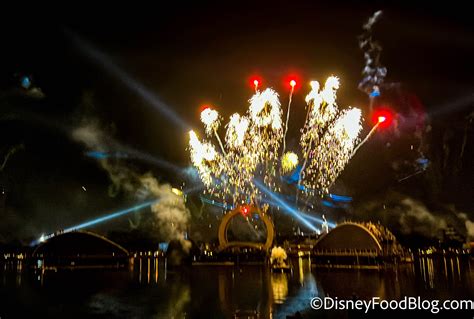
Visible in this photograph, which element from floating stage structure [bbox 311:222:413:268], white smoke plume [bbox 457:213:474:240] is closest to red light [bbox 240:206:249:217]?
floating stage structure [bbox 311:222:413:268]

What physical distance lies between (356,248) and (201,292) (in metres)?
16.3

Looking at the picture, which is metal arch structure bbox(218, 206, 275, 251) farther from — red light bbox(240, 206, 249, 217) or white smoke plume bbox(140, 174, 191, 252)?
white smoke plume bbox(140, 174, 191, 252)

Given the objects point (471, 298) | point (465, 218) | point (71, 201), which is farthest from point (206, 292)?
point (465, 218)

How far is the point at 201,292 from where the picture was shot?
20391mm

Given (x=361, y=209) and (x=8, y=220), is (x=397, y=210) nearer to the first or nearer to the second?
(x=361, y=209)

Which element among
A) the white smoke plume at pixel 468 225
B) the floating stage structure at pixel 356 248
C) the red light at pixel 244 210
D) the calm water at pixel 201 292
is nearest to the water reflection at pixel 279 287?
the calm water at pixel 201 292

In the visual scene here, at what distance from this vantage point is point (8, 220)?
50219mm

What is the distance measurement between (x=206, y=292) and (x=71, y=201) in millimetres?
40226

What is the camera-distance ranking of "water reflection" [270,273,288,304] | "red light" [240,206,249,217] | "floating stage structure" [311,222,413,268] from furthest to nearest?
"red light" [240,206,249,217], "floating stage structure" [311,222,413,268], "water reflection" [270,273,288,304]

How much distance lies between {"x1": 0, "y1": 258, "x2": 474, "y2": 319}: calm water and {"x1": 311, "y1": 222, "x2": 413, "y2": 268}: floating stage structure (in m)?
2.62

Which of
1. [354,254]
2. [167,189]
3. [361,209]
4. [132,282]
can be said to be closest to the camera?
[132,282]

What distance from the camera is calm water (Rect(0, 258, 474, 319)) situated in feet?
50.1

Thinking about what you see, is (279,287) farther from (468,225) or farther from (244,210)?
(468,225)

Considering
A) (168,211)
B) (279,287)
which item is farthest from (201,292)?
(168,211)
